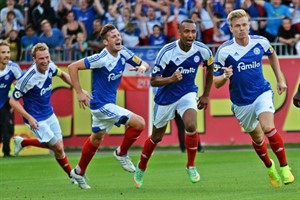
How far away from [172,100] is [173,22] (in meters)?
11.4

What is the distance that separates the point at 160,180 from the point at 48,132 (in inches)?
84.0

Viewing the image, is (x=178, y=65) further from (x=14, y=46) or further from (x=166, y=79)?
(x=14, y=46)

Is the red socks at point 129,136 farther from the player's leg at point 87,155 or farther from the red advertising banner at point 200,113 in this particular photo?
the red advertising banner at point 200,113

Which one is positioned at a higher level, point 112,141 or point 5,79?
point 5,79

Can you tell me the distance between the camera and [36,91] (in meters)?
16.7

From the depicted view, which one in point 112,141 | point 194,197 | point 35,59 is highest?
point 35,59

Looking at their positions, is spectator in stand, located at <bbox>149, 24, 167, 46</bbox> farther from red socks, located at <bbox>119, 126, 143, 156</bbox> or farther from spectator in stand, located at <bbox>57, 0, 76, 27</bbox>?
red socks, located at <bbox>119, 126, 143, 156</bbox>

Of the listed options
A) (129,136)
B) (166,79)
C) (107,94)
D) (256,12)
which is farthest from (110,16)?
(166,79)

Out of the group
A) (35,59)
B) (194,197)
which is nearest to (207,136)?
(35,59)

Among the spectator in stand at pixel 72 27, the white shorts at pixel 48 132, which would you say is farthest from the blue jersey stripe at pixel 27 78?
the spectator in stand at pixel 72 27

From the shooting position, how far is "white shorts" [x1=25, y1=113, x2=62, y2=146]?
54.1ft

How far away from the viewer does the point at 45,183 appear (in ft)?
56.1

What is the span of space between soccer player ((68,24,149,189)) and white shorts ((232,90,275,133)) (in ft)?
5.43

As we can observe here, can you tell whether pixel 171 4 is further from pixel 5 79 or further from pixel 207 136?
pixel 5 79
